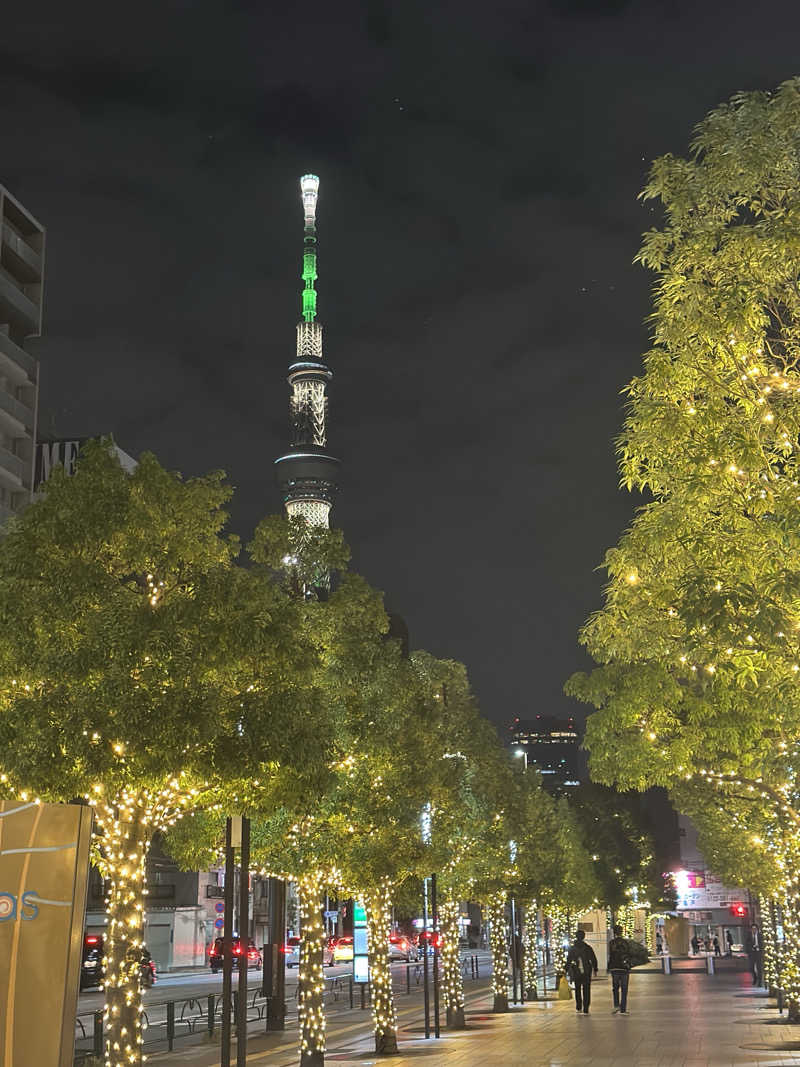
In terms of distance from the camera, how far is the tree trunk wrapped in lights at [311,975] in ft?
68.5

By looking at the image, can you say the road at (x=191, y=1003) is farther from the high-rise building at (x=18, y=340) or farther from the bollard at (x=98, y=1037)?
the high-rise building at (x=18, y=340)

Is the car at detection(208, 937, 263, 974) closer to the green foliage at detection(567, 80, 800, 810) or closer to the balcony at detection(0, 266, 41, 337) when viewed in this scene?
the balcony at detection(0, 266, 41, 337)

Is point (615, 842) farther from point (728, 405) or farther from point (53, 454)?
point (728, 405)

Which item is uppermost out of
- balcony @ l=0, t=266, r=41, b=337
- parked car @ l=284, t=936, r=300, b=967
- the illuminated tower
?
the illuminated tower

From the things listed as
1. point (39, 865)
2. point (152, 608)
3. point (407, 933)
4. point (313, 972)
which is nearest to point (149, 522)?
point (152, 608)

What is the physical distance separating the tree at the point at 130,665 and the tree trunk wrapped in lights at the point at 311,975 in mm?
6060

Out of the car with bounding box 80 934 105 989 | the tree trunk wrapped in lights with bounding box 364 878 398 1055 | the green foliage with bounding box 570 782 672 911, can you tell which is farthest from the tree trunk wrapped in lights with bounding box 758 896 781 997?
the green foliage with bounding box 570 782 672 911

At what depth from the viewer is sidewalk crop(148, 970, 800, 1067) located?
2077 centimetres

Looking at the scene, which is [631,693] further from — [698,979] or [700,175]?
[698,979]

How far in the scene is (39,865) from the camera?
9867 mm

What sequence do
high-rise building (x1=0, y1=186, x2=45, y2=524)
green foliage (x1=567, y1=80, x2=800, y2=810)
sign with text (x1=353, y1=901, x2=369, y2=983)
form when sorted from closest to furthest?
green foliage (x1=567, y1=80, x2=800, y2=810) < sign with text (x1=353, y1=901, x2=369, y2=983) < high-rise building (x1=0, y1=186, x2=45, y2=524)

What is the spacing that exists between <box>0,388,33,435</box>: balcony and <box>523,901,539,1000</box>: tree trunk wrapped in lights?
39.7 metres

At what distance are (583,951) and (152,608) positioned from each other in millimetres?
22497

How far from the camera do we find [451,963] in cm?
3058
